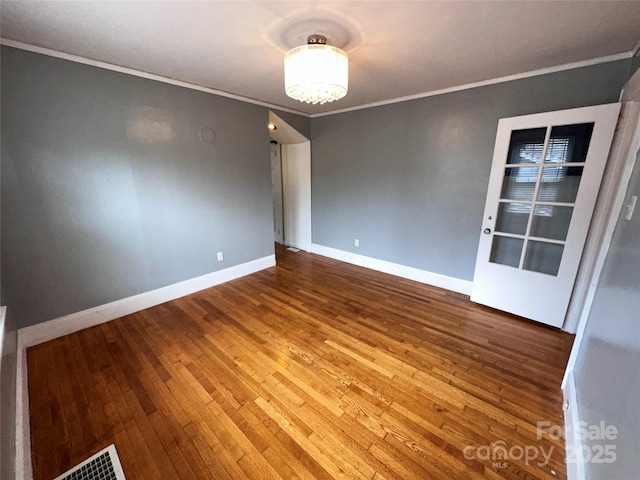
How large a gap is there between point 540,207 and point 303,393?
8.67 feet

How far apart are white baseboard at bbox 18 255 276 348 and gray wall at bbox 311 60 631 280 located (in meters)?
1.80

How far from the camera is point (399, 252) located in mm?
3473

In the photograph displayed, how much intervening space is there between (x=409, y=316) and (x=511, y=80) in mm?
2449

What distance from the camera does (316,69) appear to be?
1.55 meters

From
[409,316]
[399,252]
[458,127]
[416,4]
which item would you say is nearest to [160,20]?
[416,4]

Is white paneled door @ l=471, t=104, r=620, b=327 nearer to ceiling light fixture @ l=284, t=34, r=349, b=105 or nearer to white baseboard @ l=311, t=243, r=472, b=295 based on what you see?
white baseboard @ l=311, t=243, r=472, b=295

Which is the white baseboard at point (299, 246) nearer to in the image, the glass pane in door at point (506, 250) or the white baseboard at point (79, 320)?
the white baseboard at point (79, 320)

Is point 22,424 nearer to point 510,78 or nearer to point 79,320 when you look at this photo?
point 79,320

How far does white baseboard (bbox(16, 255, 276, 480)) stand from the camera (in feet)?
4.12

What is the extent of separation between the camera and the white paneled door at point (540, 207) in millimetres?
2059

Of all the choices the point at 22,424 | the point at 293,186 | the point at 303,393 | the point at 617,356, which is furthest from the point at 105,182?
the point at 617,356

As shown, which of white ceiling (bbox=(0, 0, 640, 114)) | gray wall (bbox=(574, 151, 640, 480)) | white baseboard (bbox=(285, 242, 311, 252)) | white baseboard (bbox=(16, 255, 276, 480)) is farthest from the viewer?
white baseboard (bbox=(285, 242, 311, 252))

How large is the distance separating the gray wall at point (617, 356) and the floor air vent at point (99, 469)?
2.01 m

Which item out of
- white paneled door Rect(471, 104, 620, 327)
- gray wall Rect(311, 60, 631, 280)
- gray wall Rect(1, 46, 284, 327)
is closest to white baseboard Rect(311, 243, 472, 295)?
gray wall Rect(311, 60, 631, 280)
